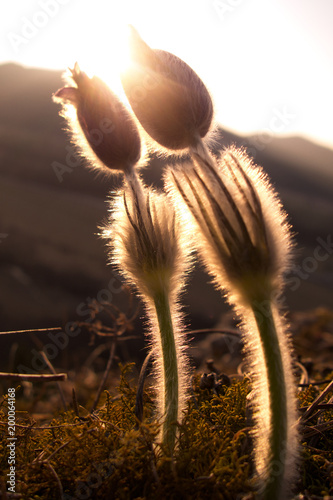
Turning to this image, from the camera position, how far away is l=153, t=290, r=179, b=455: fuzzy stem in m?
0.94

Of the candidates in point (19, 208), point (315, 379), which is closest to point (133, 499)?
point (315, 379)

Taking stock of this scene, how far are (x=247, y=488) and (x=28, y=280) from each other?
2.09 metres

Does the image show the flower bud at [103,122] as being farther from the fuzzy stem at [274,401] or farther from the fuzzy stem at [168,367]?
the fuzzy stem at [274,401]

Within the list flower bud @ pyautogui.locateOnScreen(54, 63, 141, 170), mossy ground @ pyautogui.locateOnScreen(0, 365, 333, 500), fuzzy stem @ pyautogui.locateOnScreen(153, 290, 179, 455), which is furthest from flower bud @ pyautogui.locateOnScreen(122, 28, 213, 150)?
mossy ground @ pyautogui.locateOnScreen(0, 365, 333, 500)

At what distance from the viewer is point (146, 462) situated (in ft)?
2.72

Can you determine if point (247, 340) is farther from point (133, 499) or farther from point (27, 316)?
point (27, 316)

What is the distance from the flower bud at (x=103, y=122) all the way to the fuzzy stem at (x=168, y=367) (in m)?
0.41

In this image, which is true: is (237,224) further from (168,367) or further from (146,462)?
(146,462)

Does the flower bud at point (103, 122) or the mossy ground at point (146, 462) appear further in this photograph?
the flower bud at point (103, 122)

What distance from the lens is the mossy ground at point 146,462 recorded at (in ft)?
2.58

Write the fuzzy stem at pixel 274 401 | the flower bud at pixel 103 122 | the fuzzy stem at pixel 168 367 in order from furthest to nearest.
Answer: the flower bud at pixel 103 122
the fuzzy stem at pixel 168 367
the fuzzy stem at pixel 274 401

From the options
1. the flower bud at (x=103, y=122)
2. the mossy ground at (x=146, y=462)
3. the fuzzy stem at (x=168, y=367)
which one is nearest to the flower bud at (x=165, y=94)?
the flower bud at (x=103, y=122)

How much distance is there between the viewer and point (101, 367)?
2240 millimetres

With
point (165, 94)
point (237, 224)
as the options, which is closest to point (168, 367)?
point (237, 224)
